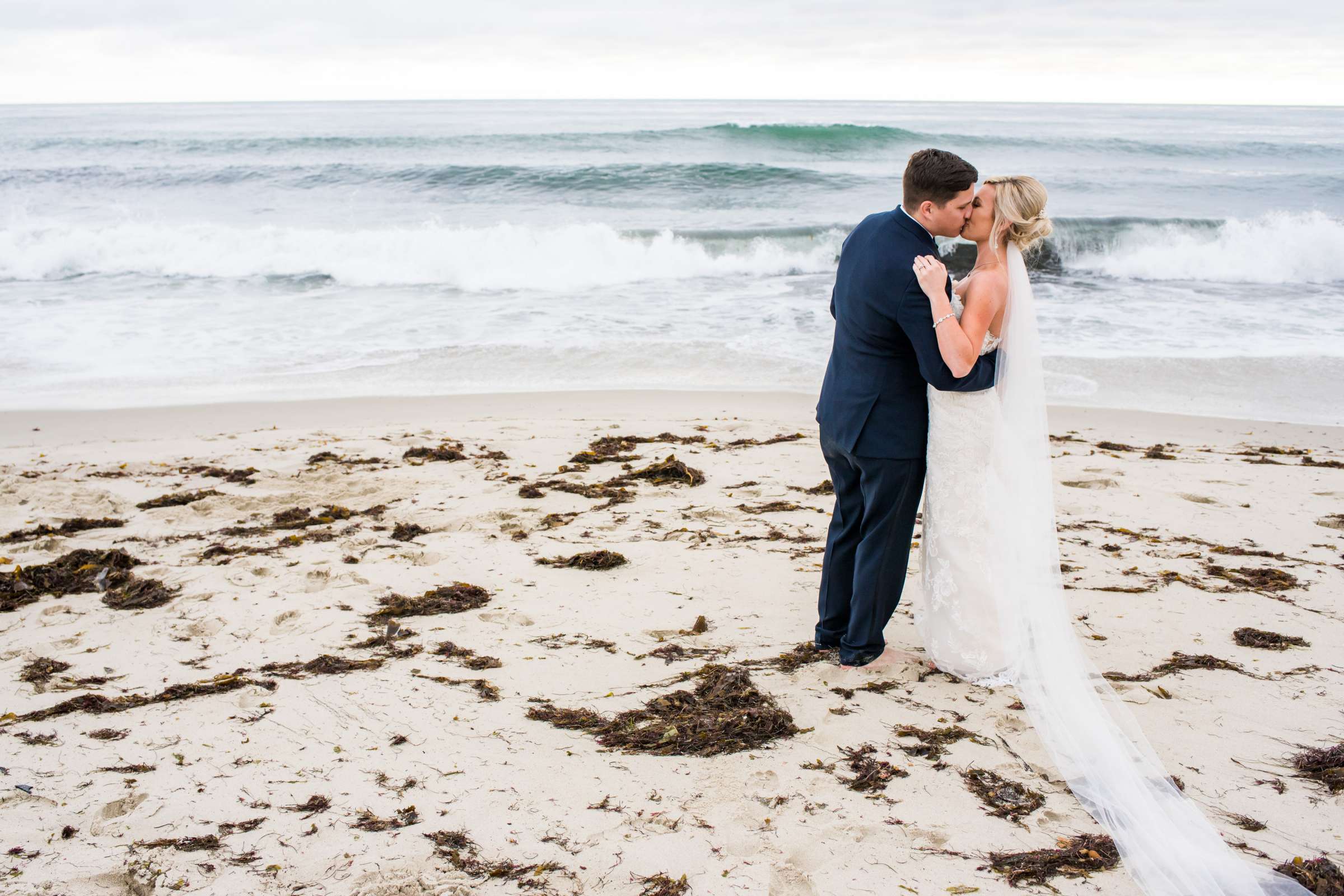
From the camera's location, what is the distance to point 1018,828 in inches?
99.4

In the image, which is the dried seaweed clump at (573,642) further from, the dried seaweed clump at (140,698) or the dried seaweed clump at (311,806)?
the dried seaweed clump at (311,806)

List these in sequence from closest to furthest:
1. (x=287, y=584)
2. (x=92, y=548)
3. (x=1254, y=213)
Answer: (x=287, y=584), (x=92, y=548), (x=1254, y=213)

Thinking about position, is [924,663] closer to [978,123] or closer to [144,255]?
[144,255]

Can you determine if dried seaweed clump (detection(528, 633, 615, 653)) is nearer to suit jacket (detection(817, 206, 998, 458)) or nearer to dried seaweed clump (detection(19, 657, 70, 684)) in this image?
suit jacket (detection(817, 206, 998, 458))

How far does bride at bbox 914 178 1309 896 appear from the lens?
289cm

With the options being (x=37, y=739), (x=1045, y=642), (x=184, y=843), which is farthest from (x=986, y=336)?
(x=37, y=739)

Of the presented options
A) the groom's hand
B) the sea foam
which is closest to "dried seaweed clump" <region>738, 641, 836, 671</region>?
the groom's hand

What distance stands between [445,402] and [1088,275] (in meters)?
12.0

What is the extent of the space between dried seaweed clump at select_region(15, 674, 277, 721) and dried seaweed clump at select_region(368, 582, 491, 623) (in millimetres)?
641

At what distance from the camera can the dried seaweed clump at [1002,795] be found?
8.54 ft

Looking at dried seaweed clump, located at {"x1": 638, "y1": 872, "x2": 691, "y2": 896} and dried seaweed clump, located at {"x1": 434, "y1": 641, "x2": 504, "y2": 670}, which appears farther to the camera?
dried seaweed clump, located at {"x1": 434, "y1": 641, "x2": 504, "y2": 670}

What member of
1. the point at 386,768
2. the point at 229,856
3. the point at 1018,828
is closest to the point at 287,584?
the point at 386,768

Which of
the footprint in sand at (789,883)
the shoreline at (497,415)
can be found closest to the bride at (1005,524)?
the footprint in sand at (789,883)

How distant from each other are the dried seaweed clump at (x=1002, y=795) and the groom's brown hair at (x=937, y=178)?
1.82m
